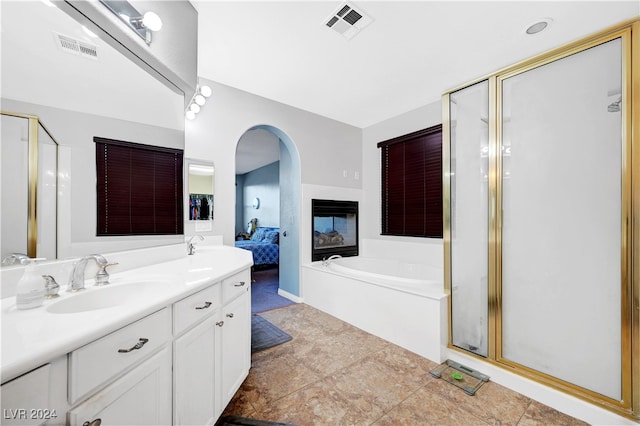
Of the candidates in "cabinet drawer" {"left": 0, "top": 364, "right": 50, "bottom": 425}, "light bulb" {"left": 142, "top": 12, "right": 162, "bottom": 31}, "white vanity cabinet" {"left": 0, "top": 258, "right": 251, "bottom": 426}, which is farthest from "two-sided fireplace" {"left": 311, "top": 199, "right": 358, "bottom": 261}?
"cabinet drawer" {"left": 0, "top": 364, "right": 50, "bottom": 425}

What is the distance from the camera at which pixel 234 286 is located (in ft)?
4.99

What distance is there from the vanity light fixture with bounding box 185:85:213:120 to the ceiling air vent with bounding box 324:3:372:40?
1229mm

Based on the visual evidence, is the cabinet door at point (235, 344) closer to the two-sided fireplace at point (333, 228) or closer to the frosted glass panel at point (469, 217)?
the frosted glass panel at point (469, 217)

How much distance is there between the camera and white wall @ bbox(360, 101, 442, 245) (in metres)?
3.50

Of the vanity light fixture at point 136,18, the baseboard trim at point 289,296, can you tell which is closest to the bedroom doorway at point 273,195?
the baseboard trim at point 289,296

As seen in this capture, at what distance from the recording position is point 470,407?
1.58 metres

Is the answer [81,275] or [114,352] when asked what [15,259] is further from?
[114,352]

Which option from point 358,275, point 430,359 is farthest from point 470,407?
point 358,275

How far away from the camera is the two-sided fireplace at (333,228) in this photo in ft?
12.0

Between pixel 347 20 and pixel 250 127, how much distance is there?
1.64 meters

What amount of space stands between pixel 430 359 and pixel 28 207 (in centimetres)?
268

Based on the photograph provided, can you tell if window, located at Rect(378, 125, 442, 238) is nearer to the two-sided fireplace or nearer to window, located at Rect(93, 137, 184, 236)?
the two-sided fireplace

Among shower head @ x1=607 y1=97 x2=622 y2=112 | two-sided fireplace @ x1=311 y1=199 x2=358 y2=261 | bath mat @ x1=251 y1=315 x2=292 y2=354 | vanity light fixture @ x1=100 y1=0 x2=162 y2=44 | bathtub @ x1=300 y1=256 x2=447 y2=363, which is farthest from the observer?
two-sided fireplace @ x1=311 y1=199 x2=358 y2=261

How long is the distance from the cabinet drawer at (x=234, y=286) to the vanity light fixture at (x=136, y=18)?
1514mm
